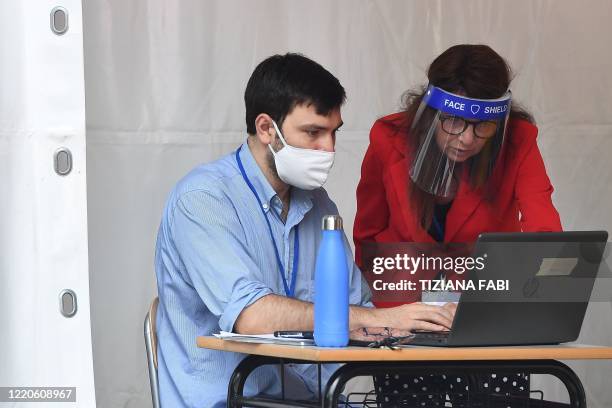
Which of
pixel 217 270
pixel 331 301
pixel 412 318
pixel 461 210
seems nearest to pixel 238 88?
pixel 461 210

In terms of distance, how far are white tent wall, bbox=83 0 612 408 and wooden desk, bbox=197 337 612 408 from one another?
4.03ft

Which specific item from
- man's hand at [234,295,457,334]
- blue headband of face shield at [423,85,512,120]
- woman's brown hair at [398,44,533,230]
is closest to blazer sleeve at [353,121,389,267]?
woman's brown hair at [398,44,533,230]

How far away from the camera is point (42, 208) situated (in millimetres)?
2428

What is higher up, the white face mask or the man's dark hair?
the man's dark hair

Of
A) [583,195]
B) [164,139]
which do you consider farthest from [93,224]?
[583,195]

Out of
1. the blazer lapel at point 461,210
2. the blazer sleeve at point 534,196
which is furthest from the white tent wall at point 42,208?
the blazer sleeve at point 534,196

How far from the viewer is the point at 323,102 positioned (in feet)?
7.97

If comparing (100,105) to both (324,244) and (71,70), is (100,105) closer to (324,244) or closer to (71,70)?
(71,70)

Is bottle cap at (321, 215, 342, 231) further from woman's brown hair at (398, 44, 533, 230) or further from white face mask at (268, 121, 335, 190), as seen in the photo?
woman's brown hair at (398, 44, 533, 230)

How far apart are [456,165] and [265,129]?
1.61 ft

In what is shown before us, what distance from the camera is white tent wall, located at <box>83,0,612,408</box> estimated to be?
127 inches

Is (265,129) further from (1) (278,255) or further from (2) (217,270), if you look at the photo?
(2) (217,270)

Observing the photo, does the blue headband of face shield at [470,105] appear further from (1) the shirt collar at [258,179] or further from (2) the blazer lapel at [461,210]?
(1) the shirt collar at [258,179]

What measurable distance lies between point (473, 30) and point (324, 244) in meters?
1.86
